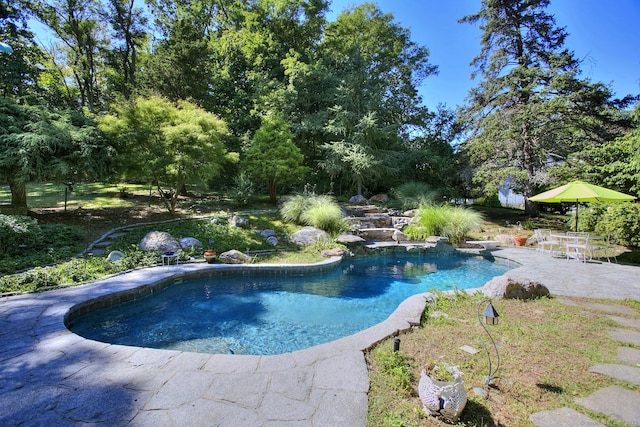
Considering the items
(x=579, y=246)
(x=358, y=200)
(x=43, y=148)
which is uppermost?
(x=43, y=148)

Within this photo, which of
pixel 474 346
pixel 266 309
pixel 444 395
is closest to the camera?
pixel 444 395

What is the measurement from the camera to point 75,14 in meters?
18.1

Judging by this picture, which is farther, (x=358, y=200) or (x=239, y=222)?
(x=358, y=200)

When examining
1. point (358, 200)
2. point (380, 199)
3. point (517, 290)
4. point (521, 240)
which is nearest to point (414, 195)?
point (380, 199)

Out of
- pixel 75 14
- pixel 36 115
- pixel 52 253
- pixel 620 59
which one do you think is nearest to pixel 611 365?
pixel 52 253

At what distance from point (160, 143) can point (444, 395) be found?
10037 mm

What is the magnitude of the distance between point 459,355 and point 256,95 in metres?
16.6

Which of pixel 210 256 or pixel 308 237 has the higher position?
pixel 308 237

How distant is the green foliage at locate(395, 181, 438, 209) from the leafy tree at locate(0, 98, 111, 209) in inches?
435

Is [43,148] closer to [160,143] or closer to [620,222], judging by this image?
[160,143]

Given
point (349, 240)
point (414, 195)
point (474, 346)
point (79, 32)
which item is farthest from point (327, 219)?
point (79, 32)

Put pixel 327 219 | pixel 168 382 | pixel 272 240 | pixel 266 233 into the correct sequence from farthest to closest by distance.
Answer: pixel 327 219 < pixel 266 233 < pixel 272 240 < pixel 168 382

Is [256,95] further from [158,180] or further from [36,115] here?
[36,115]

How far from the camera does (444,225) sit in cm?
1052
